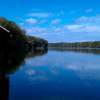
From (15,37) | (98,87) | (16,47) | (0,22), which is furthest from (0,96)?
(16,47)

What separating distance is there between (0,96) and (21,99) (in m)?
1.46

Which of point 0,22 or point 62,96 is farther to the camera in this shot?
point 0,22

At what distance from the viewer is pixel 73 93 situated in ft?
44.3

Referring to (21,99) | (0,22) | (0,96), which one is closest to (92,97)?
(21,99)

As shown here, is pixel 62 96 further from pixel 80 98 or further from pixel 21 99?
pixel 21 99

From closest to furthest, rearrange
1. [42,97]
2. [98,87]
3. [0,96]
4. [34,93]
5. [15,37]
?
1. [0,96]
2. [42,97]
3. [34,93]
4. [98,87]
5. [15,37]

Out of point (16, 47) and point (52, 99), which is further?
point (16, 47)

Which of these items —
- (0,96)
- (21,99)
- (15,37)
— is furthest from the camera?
Result: (15,37)

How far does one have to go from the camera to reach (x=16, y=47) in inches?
3415

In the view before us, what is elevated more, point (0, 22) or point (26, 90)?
point (0, 22)

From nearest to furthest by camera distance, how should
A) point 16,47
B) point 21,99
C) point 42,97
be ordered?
point 21,99 < point 42,97 < point 16,47

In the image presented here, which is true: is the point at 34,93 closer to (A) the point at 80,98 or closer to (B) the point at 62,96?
(B) the point at 62,96

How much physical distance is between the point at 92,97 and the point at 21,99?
2.95 m

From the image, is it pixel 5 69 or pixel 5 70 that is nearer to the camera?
pixel 5 70
